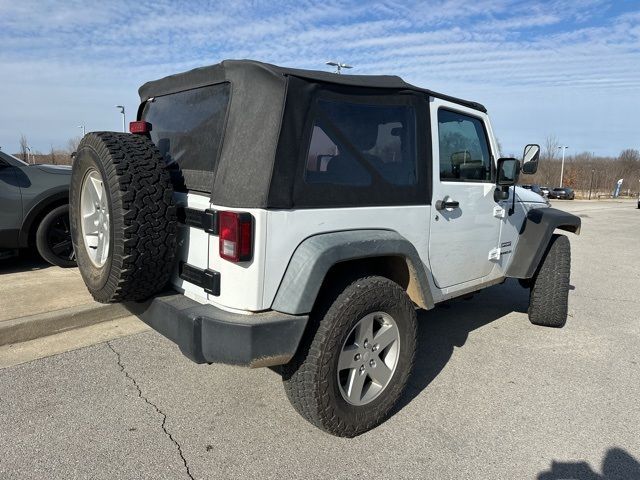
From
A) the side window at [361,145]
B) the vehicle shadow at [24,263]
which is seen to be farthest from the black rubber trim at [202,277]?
the vehicle shadow at [24,263]

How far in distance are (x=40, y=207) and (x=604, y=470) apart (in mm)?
5946

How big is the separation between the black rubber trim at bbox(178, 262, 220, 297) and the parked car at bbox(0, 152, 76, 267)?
378cm

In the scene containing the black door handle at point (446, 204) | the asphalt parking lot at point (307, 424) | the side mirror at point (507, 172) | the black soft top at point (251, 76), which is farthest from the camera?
the side mirror at point (507, 172)

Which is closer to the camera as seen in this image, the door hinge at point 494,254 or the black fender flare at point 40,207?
the door hinge at point 494,254

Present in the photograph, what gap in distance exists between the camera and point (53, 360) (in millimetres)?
3502

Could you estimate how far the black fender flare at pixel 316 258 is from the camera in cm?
229

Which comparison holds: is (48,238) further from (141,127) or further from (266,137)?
(266,137)

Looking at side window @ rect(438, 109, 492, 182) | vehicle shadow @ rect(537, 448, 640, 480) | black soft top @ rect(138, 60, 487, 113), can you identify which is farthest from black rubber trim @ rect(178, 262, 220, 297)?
vehicle shadow @ rect(537, 448, 640, 480)

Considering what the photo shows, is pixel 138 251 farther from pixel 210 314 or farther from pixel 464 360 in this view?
pixel 464 360

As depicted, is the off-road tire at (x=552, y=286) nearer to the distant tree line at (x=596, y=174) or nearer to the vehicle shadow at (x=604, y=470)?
the vehicle shadow at (x=604, y=470)

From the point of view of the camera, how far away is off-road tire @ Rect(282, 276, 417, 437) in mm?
2420

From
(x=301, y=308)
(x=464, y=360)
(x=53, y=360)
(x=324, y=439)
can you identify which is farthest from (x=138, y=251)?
(x=464, y=360)

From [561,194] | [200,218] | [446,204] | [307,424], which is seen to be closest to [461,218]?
[446,204]

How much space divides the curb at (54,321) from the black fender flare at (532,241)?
3.51 m
